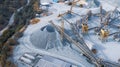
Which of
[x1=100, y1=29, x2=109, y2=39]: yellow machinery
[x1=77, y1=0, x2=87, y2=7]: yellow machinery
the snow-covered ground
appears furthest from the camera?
[x1=77, y1=0, x2=87, y2=7]: yellow machinery

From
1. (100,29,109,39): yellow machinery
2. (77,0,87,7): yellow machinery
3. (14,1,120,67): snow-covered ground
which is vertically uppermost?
(77,0,87,7): yellow machinery

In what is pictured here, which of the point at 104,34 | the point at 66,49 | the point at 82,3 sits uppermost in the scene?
the point at 82,3

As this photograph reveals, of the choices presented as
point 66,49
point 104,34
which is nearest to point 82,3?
point 104,34

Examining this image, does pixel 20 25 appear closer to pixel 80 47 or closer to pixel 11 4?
pixel 11 4

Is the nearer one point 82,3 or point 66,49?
point 66,49

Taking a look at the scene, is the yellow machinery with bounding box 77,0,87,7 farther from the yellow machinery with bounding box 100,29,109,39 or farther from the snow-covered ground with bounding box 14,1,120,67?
the yellow machinery with bounding box 100,29,109,39

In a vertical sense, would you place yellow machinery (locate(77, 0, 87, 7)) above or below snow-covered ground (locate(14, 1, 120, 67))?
above

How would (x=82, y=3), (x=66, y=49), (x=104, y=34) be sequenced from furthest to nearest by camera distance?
1. (x=82, y=3)
2. (x=104, y=34)
3. (x=66, y=49)

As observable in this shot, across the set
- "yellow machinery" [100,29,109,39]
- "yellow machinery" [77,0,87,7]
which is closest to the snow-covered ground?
"yellow machinery" [100,29,109,39]

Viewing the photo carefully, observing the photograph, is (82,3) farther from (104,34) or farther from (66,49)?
(66,49)

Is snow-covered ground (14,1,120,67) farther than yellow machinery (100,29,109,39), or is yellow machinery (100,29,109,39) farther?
yellow machinery (100,29,109,39)

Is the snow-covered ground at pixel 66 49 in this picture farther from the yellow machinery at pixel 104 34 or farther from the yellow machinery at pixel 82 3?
the yellow machinery at pixel 82 3

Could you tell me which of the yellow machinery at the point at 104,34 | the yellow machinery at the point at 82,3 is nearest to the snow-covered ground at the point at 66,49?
the yellow machinery at the point at 104,34
